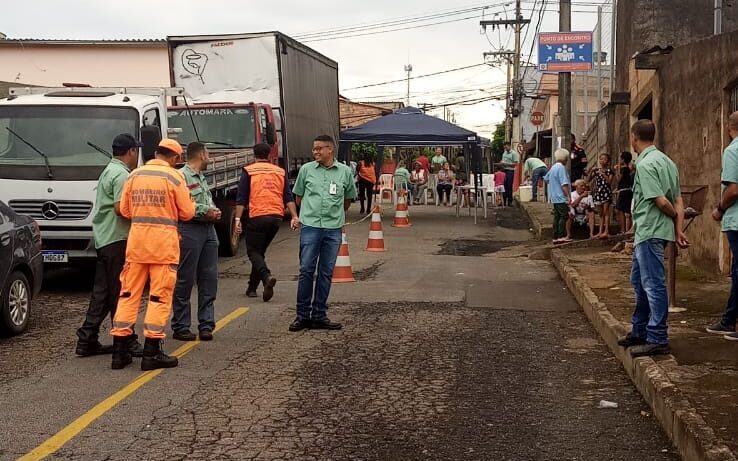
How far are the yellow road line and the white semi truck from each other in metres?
3.66

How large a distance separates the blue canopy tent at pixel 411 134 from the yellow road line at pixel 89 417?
15.6 metres

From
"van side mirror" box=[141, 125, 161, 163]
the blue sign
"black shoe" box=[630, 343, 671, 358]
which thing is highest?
the blue sign

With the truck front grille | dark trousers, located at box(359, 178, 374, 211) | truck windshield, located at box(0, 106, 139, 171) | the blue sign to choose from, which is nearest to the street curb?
the truck front grille

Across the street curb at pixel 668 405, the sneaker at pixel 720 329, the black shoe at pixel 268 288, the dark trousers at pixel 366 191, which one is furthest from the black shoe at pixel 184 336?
the dark trousers at pixel 366 191

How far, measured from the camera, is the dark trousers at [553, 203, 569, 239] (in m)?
16.5

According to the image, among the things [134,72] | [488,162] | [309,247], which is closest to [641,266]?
[309,247]

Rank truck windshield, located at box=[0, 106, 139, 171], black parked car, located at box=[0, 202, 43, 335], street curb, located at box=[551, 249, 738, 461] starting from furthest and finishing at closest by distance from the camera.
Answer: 1. truck windshield, located at box=[0, 106, 139, 171]
2. black parked car, located at box=[0, 202, 43, 335]
3. street curb, located at box=[551, 249, 738, 461]

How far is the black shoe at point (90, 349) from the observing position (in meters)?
7.74

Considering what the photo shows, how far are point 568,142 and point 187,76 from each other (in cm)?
807

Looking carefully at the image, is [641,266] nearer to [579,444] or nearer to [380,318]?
[579,444]

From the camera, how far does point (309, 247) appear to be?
28.8ft

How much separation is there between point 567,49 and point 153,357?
44.9 feet

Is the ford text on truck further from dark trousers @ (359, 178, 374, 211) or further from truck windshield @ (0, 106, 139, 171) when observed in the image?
dark trousers @ (359, 178, 374, 211)

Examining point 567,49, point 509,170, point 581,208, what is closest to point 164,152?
point 581,208
